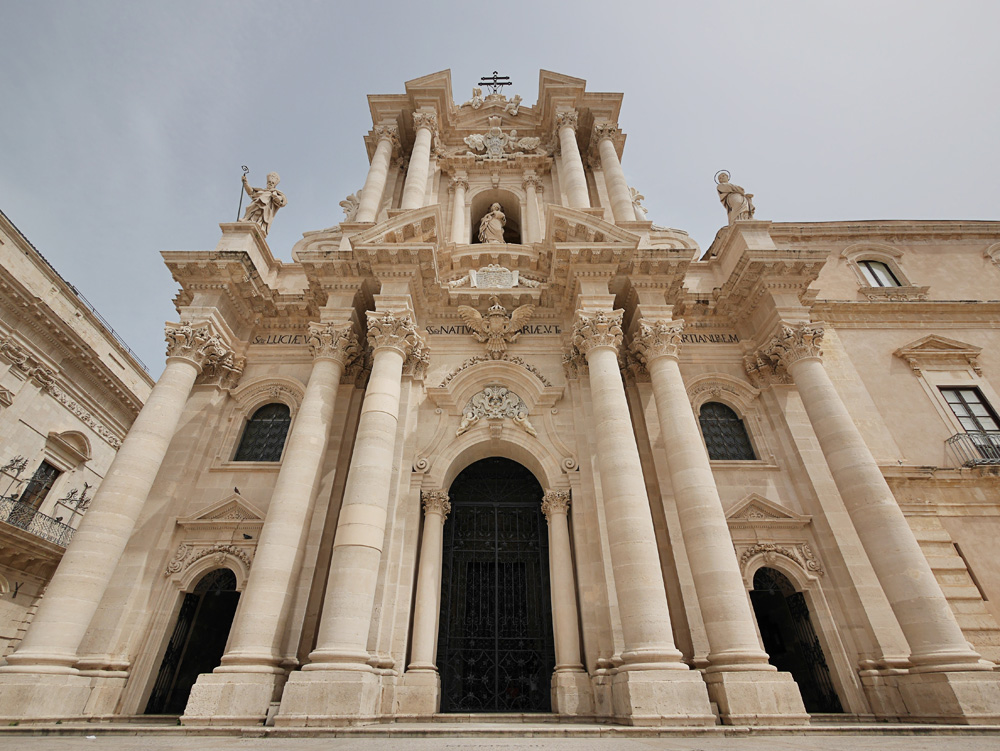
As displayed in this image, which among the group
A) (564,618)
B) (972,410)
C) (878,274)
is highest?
(878,274)

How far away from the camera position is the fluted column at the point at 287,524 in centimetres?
876

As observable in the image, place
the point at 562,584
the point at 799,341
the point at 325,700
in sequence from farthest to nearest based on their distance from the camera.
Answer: the point at 799,341
the point at 562,584
the point at 325,700

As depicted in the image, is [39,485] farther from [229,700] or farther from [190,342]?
[229,700]

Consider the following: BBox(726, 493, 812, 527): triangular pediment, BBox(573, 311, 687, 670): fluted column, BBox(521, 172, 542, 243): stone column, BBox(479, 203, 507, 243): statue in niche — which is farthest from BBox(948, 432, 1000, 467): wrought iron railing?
BBox(479, 203, 507, 243): statue in niche

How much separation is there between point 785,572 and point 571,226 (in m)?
9.65

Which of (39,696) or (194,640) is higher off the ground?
(194,640)

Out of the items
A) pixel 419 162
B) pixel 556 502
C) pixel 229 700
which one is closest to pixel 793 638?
pixel 556 502

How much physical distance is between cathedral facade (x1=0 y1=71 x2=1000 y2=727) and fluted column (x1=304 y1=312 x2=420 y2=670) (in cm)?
5

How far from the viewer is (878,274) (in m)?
17.4

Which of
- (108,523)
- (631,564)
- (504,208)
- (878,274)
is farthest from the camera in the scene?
(504,208)

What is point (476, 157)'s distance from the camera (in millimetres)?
19781

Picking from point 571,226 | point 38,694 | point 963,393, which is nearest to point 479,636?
point 38,694

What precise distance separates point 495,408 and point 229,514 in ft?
21.9

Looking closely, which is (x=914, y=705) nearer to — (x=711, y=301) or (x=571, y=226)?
(x=711, y=301)
